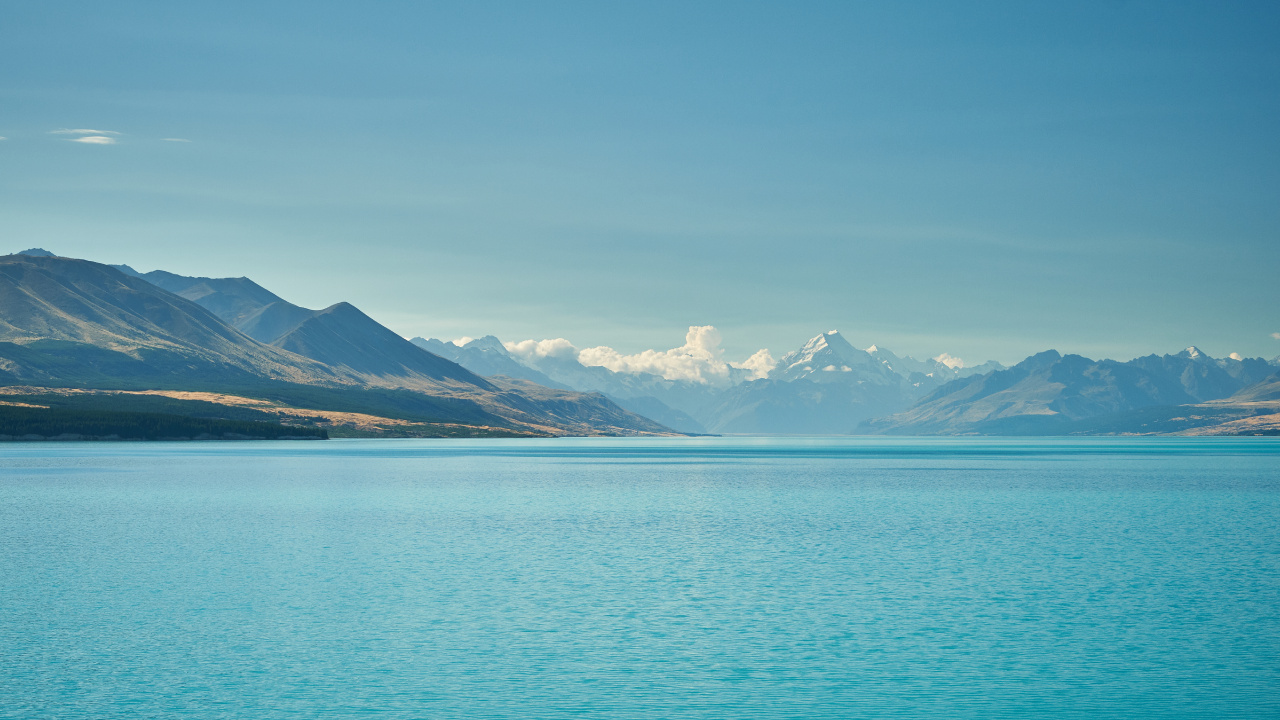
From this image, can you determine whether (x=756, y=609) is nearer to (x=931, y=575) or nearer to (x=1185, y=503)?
(x=931, y=575)

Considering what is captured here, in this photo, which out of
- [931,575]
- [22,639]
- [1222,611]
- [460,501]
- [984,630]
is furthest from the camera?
[460,501]

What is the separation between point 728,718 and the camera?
28.2 metres

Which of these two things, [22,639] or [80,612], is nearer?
[22,639]

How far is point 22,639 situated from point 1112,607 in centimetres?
4672

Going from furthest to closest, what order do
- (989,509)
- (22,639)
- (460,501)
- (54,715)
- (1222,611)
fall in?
(460,501), (989,509), (1222,611), (22,639), (54,715)

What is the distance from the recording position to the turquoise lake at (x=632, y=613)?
30406 mm

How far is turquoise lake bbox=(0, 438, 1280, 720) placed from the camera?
30.4 m

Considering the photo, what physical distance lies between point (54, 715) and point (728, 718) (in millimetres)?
19710

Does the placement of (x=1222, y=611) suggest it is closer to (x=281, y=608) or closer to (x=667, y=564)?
(x=667, y=564)

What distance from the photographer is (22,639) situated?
121 feet

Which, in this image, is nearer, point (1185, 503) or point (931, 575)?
point (931, 575)

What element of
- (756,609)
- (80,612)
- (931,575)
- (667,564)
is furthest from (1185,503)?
(80,612)

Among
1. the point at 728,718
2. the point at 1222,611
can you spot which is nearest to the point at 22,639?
the point at 728,718

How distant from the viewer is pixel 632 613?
43.1 metres
